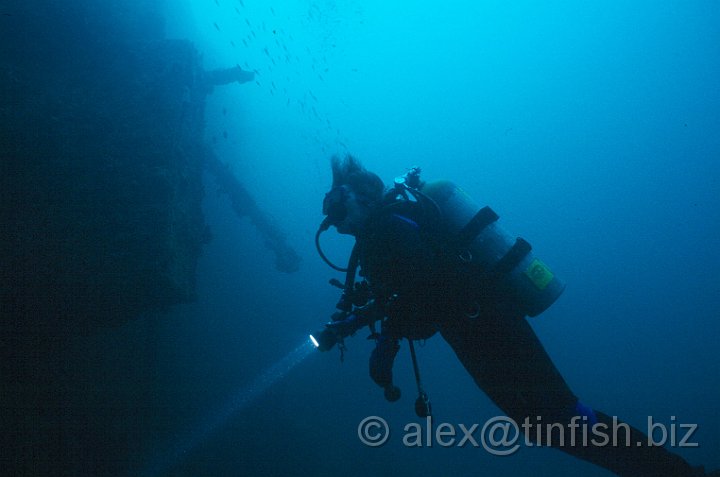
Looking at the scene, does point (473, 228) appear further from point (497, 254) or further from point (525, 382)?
point (525, 382)

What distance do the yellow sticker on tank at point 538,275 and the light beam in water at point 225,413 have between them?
3.67 metres

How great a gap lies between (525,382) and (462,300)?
0.72m

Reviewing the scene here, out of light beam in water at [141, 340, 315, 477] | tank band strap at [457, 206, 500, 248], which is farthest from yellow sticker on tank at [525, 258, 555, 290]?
light beam in water at [141, 340, 315, 477]

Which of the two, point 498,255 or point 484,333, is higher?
point 498,255

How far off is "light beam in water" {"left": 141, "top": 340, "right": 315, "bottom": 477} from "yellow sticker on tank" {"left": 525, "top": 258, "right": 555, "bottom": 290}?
3.67 metres

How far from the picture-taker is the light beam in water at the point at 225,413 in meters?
9.41

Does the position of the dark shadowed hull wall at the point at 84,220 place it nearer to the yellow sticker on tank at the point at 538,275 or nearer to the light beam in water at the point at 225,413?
the light beam in water at the point at 225,413

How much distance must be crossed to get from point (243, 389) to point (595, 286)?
4380 cm

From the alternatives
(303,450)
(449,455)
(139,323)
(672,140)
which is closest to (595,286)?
(449,455)

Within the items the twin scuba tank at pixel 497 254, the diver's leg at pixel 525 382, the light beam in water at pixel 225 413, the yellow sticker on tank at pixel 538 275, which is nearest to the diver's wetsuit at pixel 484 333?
the diver's leg at pixel 525 382

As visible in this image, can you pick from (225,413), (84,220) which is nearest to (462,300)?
(84,220)

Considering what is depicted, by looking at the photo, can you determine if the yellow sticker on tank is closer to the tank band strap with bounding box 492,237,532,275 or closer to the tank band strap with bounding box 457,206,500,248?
the tank band strap with bounding box 492,237,532,275

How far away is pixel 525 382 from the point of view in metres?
2.53

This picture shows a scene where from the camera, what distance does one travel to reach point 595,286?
141 feet
